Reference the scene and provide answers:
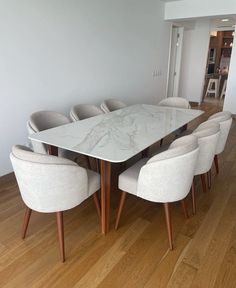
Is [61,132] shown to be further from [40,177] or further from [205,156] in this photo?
[205,156]

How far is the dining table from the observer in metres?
1.71

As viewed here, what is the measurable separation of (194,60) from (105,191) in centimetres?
648

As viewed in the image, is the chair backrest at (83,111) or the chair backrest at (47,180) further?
the chair backrest at (83,111)

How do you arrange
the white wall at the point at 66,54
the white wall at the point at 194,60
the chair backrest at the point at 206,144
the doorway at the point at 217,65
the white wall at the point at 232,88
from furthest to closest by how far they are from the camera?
the doorway at the point at 217,65
the white wall at the point at 194,60
the white wall at the point at 232,88
the white wall at the point at 66,54
the chair backrest at the point at 206,144

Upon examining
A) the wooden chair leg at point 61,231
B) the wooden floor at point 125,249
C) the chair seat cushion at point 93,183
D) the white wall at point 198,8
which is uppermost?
the white wall at point 198,8

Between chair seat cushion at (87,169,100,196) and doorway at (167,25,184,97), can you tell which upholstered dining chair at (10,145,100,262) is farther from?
doorway at (167,25,184,97)

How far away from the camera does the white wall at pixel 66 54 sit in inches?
101

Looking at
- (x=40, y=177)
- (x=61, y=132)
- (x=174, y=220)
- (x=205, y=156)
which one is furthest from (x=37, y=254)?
(x=205, y=156)

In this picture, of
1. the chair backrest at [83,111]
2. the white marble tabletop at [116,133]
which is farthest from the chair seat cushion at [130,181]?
the chair backrest at [83,111]

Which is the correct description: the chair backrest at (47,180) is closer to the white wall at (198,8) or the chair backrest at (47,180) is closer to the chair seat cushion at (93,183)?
the chair seat cushion at (93,183)

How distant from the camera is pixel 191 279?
155 centimetres

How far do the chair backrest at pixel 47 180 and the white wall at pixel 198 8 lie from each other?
4.61 metres

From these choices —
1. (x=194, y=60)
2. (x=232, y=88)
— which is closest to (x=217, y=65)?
(x=194, y=60)

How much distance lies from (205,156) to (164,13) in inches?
167
